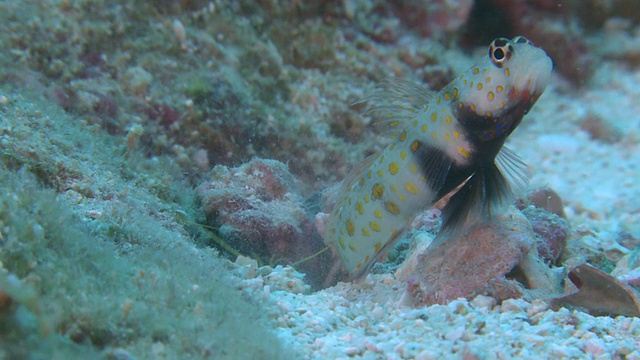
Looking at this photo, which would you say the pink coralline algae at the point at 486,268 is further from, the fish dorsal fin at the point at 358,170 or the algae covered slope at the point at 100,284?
the algae covered slope at the point at 100,284

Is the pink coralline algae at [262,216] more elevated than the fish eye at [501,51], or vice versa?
the fish eye at [501,51]

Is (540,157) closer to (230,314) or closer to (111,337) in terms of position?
(230,314)

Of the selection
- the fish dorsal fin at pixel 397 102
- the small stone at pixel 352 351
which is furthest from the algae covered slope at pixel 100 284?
the fish dorsal fin at pixel 397 102

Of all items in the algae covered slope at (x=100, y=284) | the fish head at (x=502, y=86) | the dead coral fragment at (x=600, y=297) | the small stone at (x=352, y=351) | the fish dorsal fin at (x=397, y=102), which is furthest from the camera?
the fish dorsal fin at (x=397, y=102)

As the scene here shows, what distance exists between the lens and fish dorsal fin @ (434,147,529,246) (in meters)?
2.70

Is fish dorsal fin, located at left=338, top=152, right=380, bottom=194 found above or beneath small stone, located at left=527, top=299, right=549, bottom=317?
above

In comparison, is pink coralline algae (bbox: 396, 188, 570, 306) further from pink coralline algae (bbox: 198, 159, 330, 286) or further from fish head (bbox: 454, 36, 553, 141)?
pink coralline algae (bbox: 198, 159, 330, 286)

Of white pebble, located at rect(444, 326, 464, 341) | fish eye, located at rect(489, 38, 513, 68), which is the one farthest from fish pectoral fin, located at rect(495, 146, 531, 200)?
white pebble, located at rect(444, 326, 464, 341)

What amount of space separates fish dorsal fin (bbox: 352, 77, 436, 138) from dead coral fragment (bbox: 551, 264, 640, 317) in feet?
4.48

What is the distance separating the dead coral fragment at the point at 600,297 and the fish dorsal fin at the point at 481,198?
Result: 1.98 feet

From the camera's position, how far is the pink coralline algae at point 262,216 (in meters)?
3.62

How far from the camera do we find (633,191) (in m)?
6.06

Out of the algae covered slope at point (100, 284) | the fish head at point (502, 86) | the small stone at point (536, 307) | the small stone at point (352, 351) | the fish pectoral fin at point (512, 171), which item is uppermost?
the fish head at point (502, 86)

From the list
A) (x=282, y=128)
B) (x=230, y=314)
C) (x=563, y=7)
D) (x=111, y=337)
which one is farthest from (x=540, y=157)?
(x=111, y=337)
